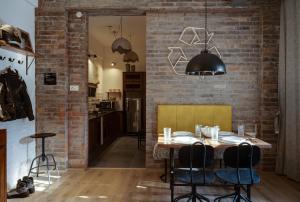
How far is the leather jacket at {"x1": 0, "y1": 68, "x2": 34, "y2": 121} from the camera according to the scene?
3.75 metres

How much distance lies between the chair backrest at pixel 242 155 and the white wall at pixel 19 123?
9.72ft

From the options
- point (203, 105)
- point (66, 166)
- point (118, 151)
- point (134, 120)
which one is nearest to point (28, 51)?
point (66, 166)

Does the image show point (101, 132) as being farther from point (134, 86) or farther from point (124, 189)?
point (134, 86)

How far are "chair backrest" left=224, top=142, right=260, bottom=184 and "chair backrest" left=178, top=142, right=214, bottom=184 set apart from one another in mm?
194

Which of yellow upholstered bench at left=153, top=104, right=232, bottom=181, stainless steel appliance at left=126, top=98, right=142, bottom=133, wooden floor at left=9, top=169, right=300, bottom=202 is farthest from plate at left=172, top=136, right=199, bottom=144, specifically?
stainless steel appliance at left=126, top=98, right=142, bottom=133

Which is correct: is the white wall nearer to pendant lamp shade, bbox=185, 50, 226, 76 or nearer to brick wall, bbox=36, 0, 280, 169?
brick wall, bbox=36, 0, 280, 169

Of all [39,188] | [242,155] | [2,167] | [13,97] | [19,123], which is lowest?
[39,188]

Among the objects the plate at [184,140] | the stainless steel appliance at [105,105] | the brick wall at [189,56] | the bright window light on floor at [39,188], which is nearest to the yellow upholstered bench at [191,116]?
the brick wall at [189,56]

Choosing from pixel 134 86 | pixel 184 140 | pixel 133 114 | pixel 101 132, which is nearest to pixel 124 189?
pixel 184 140

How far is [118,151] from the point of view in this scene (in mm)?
6832

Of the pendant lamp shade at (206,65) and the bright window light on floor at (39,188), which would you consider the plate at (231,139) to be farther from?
the bright window light on floor at (39,188)

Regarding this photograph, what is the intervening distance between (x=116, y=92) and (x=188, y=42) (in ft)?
17.7

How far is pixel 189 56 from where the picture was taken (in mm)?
4996

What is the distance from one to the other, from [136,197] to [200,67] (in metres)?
1.84
